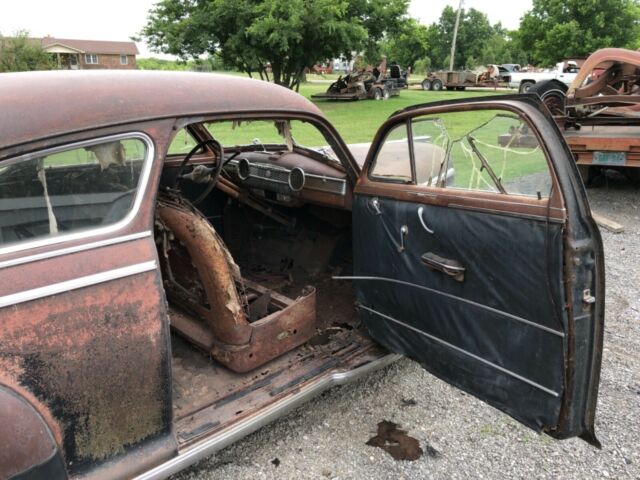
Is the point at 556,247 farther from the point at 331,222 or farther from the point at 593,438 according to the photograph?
the point at 331,222

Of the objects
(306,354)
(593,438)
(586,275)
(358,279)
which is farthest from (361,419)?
(586,275)

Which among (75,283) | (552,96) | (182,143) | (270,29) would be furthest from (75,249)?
(270,29)

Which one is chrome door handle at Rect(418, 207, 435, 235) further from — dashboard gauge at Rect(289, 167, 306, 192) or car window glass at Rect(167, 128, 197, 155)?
car window glass at Rect(167, 128, 197, 155)

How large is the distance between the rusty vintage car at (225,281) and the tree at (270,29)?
16.7 m

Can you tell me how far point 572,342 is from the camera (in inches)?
79.4

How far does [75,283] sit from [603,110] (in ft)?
25.9

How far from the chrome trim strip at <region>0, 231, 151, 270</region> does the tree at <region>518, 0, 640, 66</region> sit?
33763mm

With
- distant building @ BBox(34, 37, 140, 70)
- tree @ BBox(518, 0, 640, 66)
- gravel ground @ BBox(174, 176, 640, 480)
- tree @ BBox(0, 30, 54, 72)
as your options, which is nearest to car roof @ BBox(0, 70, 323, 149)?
gravel ground @ BBox(174, 176, 640, 480)

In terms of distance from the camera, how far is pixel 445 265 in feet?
7.80

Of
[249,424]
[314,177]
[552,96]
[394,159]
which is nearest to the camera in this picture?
[249,424]

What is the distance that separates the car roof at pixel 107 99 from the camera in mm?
1771

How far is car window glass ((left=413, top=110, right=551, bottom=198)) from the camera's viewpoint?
2.16 m

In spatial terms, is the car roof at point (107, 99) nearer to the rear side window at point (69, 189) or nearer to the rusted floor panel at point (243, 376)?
the rear side window at point (69, 189)

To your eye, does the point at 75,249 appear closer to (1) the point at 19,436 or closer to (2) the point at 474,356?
(1) the point at 19,436
